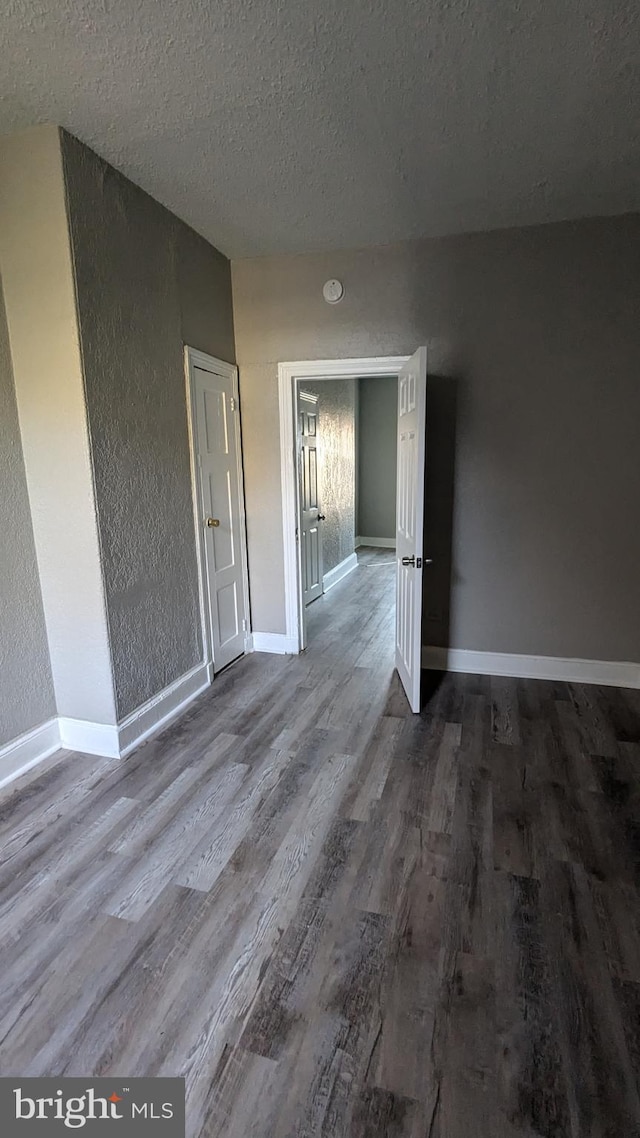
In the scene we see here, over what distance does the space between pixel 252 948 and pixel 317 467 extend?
4.47 m

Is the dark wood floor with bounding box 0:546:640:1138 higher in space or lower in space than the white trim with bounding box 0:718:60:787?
lower

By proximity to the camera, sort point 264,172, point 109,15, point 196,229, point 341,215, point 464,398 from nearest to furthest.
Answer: point 109,15
point 264,172
point 341,215
point 196,229
point 464,398

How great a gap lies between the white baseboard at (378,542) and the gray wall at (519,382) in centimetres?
486

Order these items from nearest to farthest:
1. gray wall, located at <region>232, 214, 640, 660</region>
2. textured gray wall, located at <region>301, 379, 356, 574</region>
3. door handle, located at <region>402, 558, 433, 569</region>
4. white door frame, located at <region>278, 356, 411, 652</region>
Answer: door handle, located at <region>402, 558, 433, 569</region> → gray wall, located at <region>232, 214, 640, 660</region> → white door frame, located at <region>278, 356, 411, 652</region> → textured gray wall, located at <region>301, 379, 356, 574</region>

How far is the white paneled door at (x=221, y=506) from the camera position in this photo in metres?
3.26

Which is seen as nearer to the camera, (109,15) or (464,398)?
(109,15)

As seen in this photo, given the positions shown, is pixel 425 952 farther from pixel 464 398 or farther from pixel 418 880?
pixel 464 398

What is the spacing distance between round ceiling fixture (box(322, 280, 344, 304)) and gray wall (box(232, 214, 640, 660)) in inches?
1.6

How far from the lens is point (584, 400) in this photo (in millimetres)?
3113

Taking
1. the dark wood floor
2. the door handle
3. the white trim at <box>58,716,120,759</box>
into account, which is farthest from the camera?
the door handle

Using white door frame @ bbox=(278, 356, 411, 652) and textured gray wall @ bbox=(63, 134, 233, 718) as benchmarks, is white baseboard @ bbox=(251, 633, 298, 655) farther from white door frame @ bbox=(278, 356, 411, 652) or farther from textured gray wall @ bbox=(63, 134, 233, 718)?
textured gray wall @ bbox=(63, 134, 233, 718)

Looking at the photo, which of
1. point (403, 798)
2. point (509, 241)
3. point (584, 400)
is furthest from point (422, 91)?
point (403, 798)

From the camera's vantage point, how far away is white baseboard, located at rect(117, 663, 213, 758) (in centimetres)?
264

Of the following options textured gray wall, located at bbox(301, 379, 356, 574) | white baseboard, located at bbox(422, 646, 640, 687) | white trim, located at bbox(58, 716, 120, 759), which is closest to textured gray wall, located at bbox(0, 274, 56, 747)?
white trim, located at bbox(58, 716, 120, 759)
